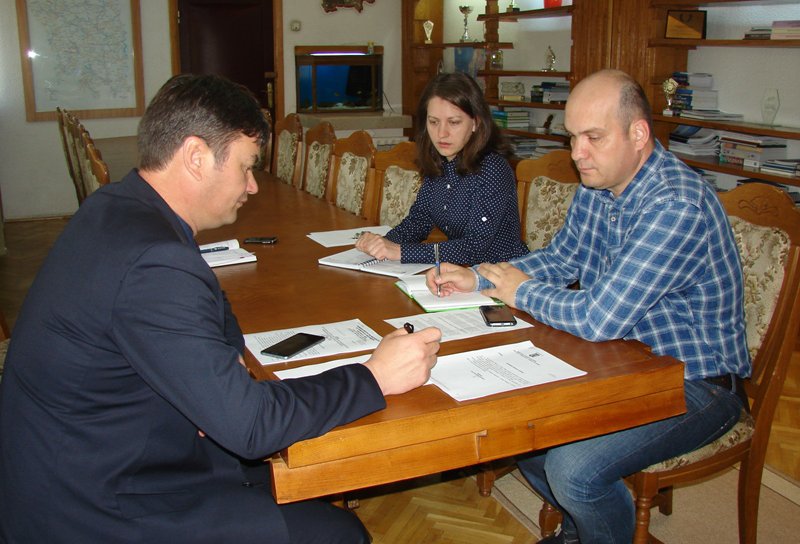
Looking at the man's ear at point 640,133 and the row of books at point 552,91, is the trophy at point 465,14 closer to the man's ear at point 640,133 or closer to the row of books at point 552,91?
the row of books at point 552,91

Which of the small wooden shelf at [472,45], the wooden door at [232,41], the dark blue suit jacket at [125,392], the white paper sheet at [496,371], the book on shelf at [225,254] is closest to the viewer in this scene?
the dark blue suit jacket at [125,392]

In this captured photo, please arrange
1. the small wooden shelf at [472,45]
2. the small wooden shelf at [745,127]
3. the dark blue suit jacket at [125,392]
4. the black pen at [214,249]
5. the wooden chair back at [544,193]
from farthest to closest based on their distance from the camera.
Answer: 1. the small wooden shelf at [472,45]
2. the small wooden shelf at [745,127]
3. the wooden chair back at [544,193]
4. the black pen at [214,249]
5. the dark blue suit jacket at [125,392]

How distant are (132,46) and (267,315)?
6199 millimetres

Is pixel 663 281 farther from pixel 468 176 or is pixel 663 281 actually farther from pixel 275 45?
pixel 275 45

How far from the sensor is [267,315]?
1.95 metres

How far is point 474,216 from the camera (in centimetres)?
271

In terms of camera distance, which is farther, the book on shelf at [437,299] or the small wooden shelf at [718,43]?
the small wooden shelf at [718,43]

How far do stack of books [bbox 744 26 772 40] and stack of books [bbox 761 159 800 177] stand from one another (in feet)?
2.08

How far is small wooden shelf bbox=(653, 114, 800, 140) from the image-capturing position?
4.04 meters

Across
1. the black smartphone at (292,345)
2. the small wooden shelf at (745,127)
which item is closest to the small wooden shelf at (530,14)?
the small wooden shelf at (745,127)

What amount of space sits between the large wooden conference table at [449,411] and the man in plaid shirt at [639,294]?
0.32 ft

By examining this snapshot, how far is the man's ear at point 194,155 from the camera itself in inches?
53.5

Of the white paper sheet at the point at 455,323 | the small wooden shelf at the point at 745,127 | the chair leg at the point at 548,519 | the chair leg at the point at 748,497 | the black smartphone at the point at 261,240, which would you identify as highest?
the small wooden shelf at the point at 745,127

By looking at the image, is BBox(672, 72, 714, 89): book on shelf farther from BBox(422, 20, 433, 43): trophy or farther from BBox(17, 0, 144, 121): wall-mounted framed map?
BBox(17, 0, 144, 121): wall-mounted framed map
